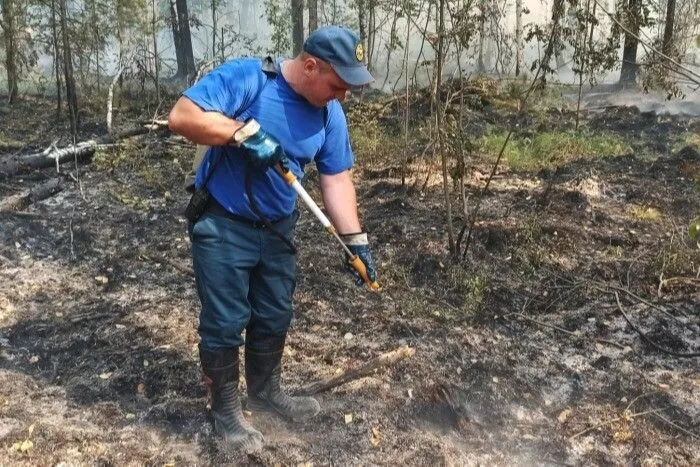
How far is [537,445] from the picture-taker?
3119mm

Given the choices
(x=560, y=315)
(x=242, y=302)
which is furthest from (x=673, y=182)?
(x=242, y=302)

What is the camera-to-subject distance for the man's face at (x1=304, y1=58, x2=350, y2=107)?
2.51 metres

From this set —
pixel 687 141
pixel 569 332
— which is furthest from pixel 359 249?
pixel 687 141

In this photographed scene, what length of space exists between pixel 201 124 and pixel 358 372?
183 centimetres

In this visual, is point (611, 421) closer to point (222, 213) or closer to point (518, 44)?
point (222, 213)

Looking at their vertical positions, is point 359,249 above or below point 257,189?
below

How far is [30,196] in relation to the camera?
22.0 feet

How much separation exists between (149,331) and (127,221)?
254cm

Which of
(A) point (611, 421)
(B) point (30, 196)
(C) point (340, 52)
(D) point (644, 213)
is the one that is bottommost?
→ (A) point (611, 421)

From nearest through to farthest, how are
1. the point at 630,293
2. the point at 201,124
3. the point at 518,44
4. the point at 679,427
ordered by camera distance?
the point at 201,124
the point at 679,427
the point at 630,293
the point at 518,44

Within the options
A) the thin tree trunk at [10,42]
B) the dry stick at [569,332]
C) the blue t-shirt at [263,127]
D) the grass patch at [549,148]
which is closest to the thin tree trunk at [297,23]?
the thin tree trunk at [10,42]

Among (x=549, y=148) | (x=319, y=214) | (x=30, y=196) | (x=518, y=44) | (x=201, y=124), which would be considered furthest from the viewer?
(x=518, y=44)

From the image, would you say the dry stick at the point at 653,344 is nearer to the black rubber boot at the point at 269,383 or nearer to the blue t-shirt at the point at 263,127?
the black rubber boot at the point at 269,383

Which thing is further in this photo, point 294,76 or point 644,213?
point 644,213
